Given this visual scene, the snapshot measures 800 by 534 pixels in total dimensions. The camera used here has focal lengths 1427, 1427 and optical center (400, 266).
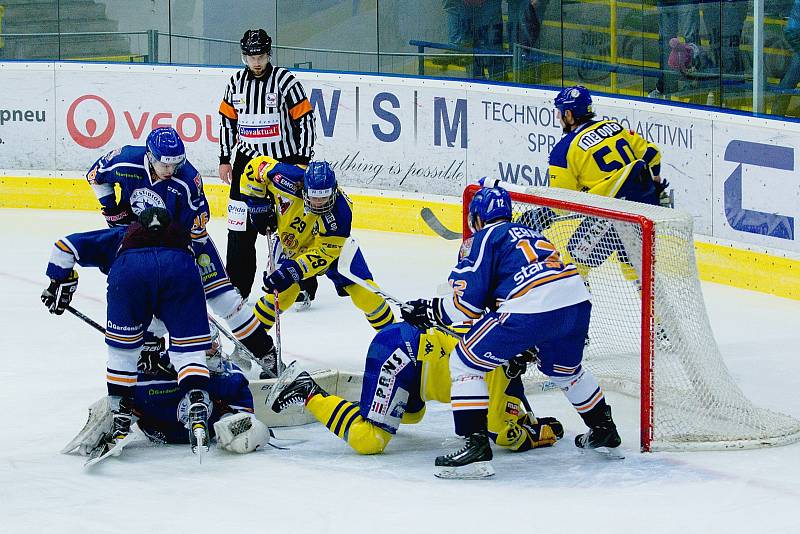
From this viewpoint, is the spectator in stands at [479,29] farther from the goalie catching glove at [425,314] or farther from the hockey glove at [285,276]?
the goalie catching glove at [425,314]

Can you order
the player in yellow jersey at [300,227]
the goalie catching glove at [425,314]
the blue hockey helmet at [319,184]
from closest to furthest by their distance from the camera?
the goalie catching glove at [425,314], the blue hockey helmet at [319,184], the player in yellow jersey at [300,227]

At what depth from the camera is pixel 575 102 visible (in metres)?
5.81

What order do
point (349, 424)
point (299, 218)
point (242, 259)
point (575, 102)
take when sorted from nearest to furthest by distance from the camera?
point (349, 424) < point (299, 218) < point (575, 102) < point (242, 259)

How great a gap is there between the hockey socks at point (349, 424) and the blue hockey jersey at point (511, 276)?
49 cm

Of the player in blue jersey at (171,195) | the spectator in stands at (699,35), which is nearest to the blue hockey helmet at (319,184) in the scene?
the player in blue jersey at (171,195)

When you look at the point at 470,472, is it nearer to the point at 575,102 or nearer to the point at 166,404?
the point at 166,404

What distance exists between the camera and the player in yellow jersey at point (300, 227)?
5543 mm

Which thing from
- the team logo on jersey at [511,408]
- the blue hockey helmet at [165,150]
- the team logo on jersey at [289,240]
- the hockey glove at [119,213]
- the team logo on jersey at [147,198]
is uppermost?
the blue hockey helmet at [165,150]

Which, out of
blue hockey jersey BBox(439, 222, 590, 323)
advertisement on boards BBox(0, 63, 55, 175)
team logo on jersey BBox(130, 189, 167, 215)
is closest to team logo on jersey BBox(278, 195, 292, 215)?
team logo on jersey BBox(130, 189, 167, 215)

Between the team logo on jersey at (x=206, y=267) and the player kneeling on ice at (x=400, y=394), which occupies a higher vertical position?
the team logo on jersey at (x=206, y=267)

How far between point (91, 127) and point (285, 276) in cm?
461

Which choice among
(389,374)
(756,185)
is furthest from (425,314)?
(756,185)

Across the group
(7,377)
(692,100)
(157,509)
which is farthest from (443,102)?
(157,509)

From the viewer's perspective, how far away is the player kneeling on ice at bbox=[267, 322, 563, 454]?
179 inches
